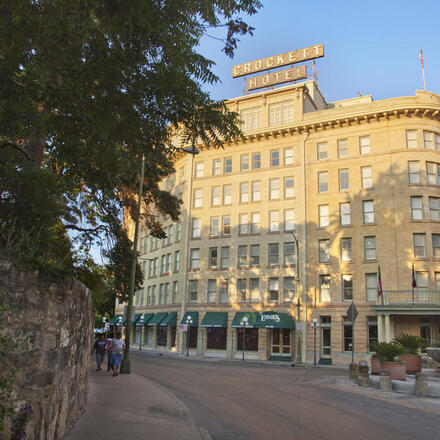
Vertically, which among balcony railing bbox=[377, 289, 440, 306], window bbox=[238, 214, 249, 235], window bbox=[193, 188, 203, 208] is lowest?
balcony railing bbox=[377, 289, 440, 306]

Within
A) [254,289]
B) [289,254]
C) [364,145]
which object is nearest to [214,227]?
[254,289]

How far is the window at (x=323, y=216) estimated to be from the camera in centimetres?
4200

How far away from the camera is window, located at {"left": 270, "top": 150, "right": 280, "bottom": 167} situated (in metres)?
45.8

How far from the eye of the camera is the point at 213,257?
46.8 meters

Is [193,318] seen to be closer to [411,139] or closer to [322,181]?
[322,181]

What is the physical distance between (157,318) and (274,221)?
17.3 m

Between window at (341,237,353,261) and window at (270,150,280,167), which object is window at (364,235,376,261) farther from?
window at (270,150,280,167)

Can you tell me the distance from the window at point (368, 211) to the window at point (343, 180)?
2.31 meters

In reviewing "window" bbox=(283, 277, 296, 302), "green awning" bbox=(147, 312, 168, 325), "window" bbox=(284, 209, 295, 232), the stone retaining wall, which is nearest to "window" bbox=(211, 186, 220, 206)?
"window" bbox=(284, 209, 295, 232)

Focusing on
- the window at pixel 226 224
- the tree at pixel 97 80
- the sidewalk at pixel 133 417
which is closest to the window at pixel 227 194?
the window at pixel 226 224

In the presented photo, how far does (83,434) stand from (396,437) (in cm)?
571

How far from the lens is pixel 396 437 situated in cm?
863

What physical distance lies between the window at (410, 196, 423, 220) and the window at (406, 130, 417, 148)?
478 centimetres

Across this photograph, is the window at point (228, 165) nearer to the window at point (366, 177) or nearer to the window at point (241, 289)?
the window at point (241, 289)
